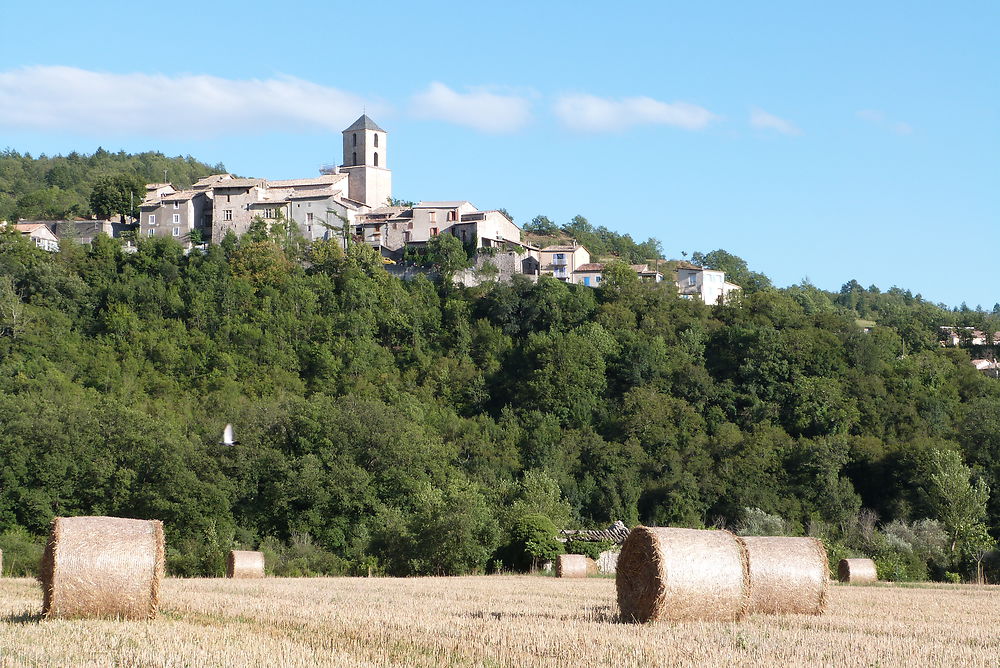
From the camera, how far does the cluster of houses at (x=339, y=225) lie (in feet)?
346

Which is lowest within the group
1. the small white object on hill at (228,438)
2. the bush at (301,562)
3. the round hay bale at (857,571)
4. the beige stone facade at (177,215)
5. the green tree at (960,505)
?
the bush at (301,562)

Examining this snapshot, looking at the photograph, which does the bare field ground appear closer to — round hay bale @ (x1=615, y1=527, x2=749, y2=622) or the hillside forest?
round hay bale @ (x1=615, y1=527, x2=749, y2=622)

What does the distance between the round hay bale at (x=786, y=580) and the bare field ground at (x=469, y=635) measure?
0.56m

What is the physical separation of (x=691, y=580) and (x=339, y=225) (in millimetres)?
92669

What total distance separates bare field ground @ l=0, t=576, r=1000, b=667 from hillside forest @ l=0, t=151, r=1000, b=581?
58.7 feet

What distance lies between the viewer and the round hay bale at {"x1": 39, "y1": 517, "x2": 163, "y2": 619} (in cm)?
1767

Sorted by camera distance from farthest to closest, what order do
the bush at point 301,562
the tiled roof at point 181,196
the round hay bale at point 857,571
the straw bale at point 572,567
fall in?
the tiled roof at point 181,196
the bush at point 301,562
the straw bale at point 572,567
the round hay bale at point 857,571

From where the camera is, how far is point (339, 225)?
355 feet

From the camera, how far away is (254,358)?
285ft

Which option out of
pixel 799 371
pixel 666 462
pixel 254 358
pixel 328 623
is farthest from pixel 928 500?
pixel 328 623

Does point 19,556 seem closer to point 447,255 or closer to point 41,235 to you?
point 447,255

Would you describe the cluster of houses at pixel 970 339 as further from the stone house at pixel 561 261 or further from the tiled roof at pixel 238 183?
the tiled roof at pixel 238 183

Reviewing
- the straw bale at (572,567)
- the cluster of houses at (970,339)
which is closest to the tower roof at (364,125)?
the cluster of houses at (970,339)

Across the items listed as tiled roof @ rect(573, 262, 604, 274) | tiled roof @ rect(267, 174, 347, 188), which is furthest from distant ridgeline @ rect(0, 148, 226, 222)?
tiled roof @ rect(573, 262, 604, 274)
